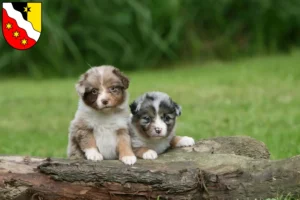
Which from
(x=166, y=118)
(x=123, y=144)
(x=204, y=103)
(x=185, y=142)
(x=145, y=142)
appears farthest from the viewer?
(x=204, y=103)

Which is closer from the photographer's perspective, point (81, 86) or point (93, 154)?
point (93, 154)

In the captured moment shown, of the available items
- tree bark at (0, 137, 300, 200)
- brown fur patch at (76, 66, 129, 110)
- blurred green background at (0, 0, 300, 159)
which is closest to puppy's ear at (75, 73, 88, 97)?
brown fur patch at (76, 66, 129, 110)

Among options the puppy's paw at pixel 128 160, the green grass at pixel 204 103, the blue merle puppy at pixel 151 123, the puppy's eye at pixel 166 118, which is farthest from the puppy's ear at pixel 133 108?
the green grass at pixel 204 103

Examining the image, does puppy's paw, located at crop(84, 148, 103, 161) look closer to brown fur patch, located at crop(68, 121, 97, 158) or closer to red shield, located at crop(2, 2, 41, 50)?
brown fur patch, located at crop(68, 121, 97, 158)

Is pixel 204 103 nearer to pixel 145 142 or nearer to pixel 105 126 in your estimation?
pixel 145 142

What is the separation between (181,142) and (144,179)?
3.09 ft

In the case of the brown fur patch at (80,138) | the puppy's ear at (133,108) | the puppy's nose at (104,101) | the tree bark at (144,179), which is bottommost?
the tree bark at (144,179)

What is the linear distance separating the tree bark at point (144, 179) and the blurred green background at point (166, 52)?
21.1ft

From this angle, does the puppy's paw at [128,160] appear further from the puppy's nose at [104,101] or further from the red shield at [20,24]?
the red shield at [20,24]

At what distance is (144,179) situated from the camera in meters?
5.46

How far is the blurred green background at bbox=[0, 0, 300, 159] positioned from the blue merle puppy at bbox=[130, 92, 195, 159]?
5.94 metres

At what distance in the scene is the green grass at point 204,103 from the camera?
951 centimetres

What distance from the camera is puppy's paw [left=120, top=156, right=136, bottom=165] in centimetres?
559

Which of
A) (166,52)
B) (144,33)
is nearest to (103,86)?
(144,33)
